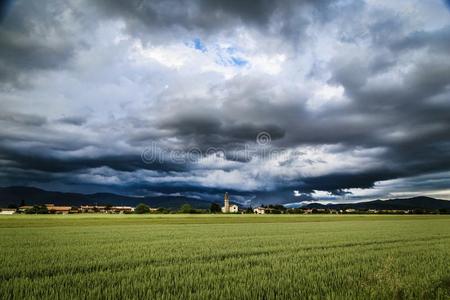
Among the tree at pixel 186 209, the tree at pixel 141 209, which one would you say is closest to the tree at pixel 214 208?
the tree at pixel 186 209

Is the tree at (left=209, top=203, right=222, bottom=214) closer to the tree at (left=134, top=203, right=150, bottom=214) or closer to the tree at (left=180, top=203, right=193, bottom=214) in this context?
the tree at (left=180, top=203, right=193, bottom=214)

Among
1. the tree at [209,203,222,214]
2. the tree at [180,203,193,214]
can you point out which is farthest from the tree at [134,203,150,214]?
the tree at [209,203,222,214]

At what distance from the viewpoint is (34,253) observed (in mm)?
17406

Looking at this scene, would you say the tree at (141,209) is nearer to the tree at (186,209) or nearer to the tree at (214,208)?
the tree at (186,209)

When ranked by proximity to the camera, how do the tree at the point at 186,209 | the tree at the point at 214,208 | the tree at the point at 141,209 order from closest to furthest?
1. the tree at the point at 141,209
2. the tree at the point at 186,209
3. the tree at the point at 214,208

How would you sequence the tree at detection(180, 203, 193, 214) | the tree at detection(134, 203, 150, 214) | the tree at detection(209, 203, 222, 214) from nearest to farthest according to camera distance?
the tree at detection(134, 203, 150, 214), the tree at detection(180, 203, 193, 214), the tree at detection(209, 203, 222, 214)

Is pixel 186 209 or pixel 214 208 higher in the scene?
pixel 214 208

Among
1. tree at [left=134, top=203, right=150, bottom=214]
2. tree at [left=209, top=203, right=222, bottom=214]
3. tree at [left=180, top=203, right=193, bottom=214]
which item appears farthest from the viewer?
tree at [left=209, top=203, right=222, bottom=214]

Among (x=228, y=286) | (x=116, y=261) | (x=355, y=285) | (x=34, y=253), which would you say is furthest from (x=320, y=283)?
(x=34, y=253)

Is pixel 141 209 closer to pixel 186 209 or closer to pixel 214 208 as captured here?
pixel 186 209

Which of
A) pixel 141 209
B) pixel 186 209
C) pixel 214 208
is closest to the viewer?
pixel 141 209

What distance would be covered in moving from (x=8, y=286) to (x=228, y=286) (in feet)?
21.4

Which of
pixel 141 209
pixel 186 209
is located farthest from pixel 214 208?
pixel 141 209

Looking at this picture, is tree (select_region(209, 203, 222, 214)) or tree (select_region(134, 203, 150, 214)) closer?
tree (select_region(134, 203, 150, 214))
